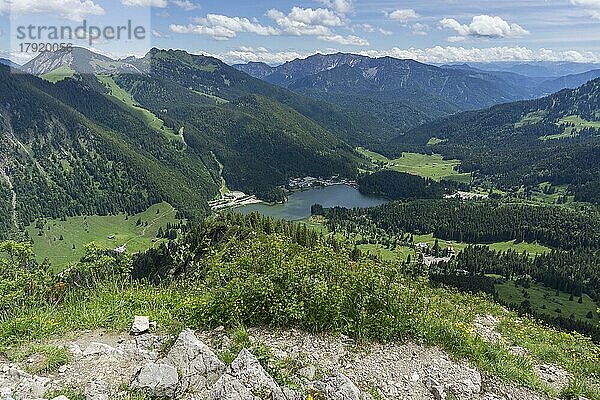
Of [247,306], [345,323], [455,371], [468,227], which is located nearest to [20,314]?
[247,306]

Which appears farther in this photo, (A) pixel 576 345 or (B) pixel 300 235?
(B) pixel 300 235

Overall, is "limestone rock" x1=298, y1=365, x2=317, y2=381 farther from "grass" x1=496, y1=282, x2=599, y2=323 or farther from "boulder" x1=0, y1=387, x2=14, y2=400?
"grass" x1=496, y1=282, x2=599, y2=323

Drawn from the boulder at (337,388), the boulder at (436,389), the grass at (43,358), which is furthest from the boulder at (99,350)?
the boulder at (436,389)

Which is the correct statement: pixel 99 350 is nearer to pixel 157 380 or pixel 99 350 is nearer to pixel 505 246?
pixel 157 380

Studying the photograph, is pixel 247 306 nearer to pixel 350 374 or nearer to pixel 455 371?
pixel 350 374

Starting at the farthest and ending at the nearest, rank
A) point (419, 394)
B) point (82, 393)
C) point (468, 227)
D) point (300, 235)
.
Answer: point (468, 227)
point (300, 235)
point (419, 394)
point (82, 393)

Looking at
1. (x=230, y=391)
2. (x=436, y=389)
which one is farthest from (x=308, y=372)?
(x=436, y=389)

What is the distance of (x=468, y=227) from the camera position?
184875 mm

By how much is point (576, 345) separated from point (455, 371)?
8290 millimetres

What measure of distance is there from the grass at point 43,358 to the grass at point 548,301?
10975 cm

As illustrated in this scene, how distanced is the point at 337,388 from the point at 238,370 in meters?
2.28

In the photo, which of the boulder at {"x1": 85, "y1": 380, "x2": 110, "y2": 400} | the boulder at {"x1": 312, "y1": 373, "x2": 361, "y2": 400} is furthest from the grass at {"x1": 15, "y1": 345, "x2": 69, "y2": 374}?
the boulder at {"x1": 312, "y1": 373, "x2": 361, "y2": 400}

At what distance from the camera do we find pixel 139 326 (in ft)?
42.0

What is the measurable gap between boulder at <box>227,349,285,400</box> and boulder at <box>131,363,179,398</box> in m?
1.24
